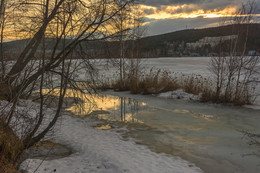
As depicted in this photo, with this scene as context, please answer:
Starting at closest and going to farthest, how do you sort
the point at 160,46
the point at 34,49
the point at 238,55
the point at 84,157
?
the point at 84,157 < the point at 34,49 < the point at 238,55 < the point at 160,46

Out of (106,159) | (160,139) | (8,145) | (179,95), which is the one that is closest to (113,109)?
(160,139)

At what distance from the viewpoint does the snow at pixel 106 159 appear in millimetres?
5168

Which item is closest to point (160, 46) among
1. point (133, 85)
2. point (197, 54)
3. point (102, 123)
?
point (197, 54)

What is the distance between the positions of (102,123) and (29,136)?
4390 mm

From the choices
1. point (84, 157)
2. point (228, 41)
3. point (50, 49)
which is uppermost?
point (228, 41)

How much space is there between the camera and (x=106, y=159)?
18.8 ft

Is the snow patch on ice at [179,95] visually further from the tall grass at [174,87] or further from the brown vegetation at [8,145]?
the brown vegetation at [8,145]

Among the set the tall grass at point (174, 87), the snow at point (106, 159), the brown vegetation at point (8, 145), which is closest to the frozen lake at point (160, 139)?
the snow at point (106, 159)

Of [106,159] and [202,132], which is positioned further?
[202,132]

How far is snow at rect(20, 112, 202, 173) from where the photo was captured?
17.0 ft

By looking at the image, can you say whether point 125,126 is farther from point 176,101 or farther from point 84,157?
point 176,101

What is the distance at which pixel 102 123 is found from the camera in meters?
9.18

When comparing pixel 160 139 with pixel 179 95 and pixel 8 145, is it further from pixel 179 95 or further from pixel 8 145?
pixel 179 95

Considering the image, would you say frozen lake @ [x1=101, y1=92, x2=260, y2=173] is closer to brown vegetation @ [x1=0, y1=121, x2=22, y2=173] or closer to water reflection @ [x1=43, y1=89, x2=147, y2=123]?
water reflection @ [x1=43, y1=89, x2=147, y2=123]
